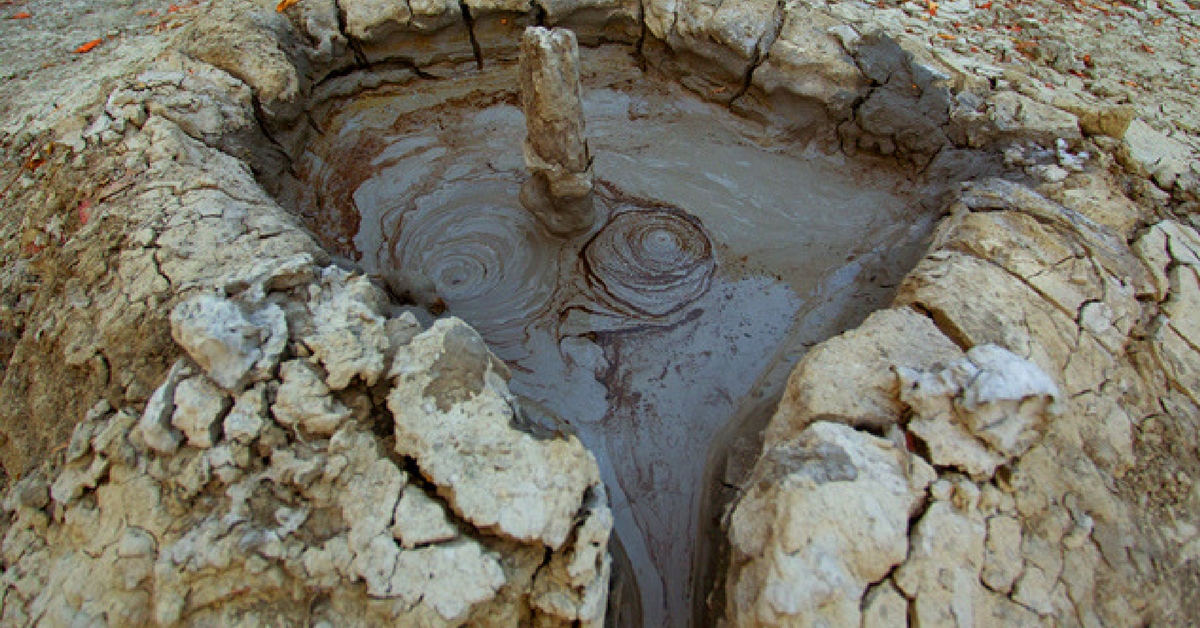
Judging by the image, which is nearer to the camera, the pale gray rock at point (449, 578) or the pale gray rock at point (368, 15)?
the pale gray rock at point (449, 578)

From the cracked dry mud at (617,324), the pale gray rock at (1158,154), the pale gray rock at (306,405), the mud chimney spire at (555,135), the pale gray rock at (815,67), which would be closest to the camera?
the cracked dry mud at (617,324)

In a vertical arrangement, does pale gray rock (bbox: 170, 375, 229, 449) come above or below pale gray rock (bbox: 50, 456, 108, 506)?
above

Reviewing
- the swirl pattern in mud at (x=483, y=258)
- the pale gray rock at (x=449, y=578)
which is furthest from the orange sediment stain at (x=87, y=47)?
the pale gray rock at (x=449, y=578)

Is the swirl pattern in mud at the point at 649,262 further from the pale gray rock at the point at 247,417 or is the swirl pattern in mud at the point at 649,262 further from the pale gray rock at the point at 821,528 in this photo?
the pale gray rock at the point at 247,417

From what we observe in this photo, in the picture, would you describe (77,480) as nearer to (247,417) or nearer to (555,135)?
(247,417)

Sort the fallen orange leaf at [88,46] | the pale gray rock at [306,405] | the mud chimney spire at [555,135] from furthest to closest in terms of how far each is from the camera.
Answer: the fallen orange leaf at [88,46] < the mud chimney spire at [555,135] < the pale gray rock at [306,405]

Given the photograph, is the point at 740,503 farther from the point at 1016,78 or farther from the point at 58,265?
the point at 1016,78

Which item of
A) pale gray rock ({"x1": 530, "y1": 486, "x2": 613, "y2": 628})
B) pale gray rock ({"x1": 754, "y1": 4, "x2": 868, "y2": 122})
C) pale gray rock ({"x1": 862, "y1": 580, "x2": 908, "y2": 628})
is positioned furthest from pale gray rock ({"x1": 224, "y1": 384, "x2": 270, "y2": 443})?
pale gray rock ({"x1": 754, "y1": 4, "x2": 868, "y2": 122})

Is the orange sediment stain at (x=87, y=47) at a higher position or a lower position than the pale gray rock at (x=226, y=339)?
lower

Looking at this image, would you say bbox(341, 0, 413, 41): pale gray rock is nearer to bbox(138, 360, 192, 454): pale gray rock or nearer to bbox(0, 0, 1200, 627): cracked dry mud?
bbox(0, 0, 1200, 627): cracked dry mud
